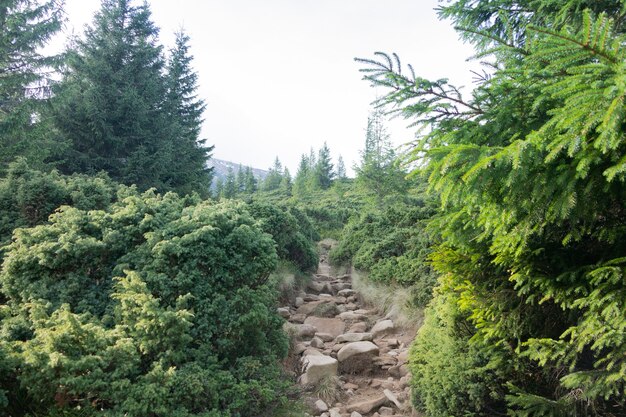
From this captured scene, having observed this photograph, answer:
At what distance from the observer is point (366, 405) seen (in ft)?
17.3

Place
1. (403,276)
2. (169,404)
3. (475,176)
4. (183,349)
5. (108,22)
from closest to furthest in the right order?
(475,176)
(169,404)
(183,349)
(403,276)
(108,22)

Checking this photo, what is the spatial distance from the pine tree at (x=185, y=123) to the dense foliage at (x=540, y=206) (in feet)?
44.9

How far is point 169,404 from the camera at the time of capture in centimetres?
335

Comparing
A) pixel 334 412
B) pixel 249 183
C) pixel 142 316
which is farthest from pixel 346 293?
pixel 249 183

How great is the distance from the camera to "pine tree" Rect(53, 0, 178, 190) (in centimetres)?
1241

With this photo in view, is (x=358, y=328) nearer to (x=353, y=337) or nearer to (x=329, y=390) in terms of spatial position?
(x=353, y=337)

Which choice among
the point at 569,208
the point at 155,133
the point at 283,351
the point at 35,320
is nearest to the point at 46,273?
the point at 35,320

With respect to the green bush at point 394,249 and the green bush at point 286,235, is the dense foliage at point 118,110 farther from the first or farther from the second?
the green bush at point 394,249

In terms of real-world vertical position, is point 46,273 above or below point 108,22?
below

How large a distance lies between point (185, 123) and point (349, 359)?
61.4 ft

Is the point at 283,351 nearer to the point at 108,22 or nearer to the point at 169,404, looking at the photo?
the point at 169,404

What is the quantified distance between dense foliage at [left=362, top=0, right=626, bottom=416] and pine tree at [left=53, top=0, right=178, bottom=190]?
11507 millimetres

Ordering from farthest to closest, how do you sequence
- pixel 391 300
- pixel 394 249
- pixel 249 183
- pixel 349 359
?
pixel 249 183 → pixel 394 249 → pixel 391 300 → pixel 349 359

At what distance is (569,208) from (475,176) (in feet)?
2.09
